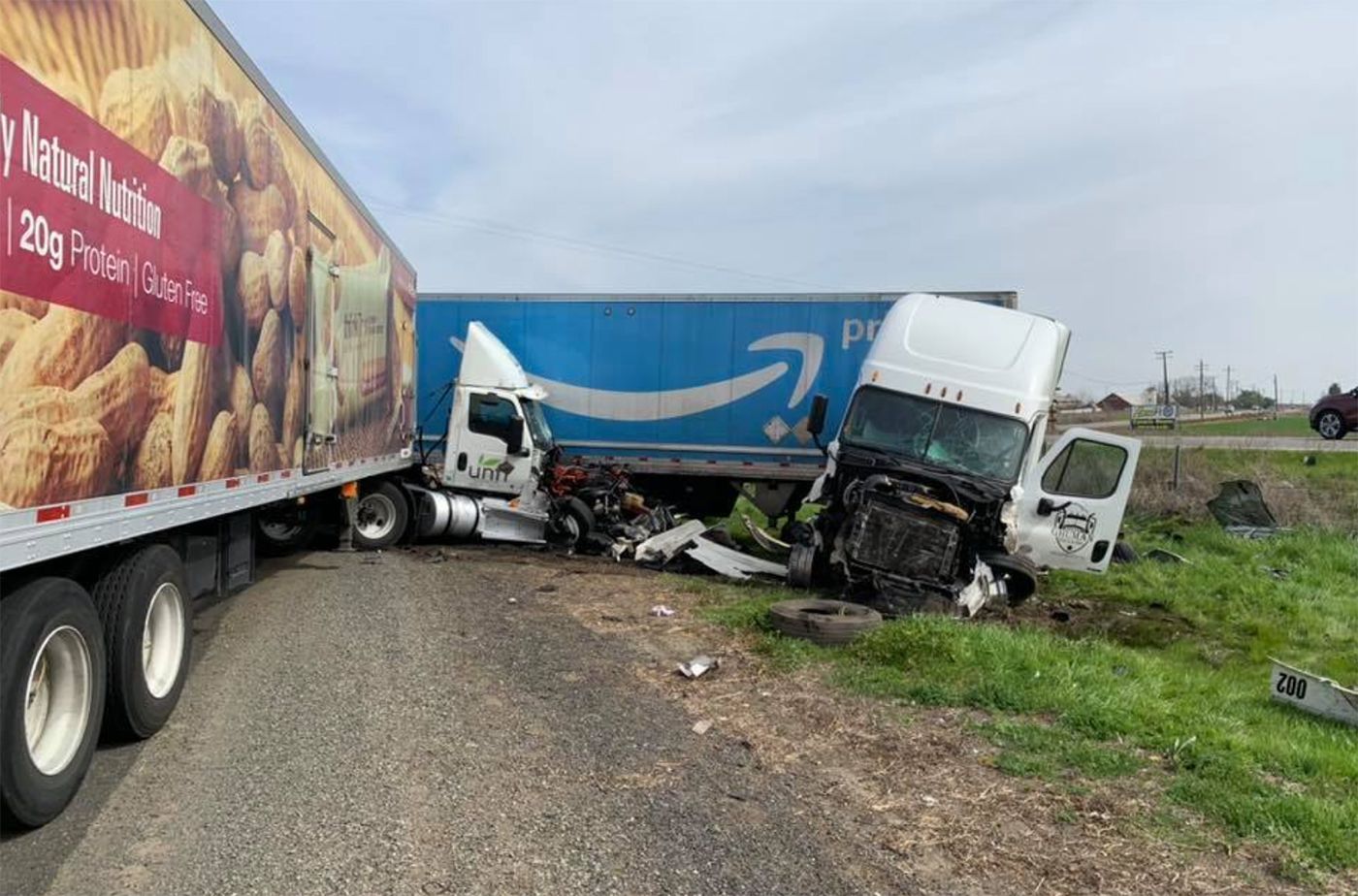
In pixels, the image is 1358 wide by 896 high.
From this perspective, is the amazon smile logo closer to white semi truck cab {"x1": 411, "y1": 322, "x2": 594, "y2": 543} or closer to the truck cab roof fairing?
white semi truck cab {"x1": 411, "y1": 322, "x2": 594, "y2": 543}

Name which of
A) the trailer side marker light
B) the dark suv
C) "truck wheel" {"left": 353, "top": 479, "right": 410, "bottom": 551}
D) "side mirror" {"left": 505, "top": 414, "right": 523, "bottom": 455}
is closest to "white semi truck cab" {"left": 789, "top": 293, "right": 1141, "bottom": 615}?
"side mirror" {"left": 505, "top": 414, "right": 523, "bottom": 455}

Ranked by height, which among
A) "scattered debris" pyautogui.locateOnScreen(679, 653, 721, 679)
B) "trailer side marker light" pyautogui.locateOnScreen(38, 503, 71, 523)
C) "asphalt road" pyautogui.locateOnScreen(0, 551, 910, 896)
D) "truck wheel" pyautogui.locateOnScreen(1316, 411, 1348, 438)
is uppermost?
"truck wheel" pyautogui.locateOnScreen(1316, 411, 1348, 438)

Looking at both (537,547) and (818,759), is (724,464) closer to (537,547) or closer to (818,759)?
(537,547)

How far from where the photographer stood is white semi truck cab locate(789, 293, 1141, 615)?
29.9ft

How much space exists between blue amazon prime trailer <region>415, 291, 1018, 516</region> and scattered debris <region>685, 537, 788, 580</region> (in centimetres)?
366

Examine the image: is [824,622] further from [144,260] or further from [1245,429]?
[1245,429]

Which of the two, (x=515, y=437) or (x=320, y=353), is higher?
(x=320, y=353)

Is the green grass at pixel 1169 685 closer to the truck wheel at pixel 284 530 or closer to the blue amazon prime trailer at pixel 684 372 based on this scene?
the truck wheel at pixel 284 530

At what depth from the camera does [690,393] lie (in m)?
15.7

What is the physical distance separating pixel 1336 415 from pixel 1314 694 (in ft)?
81.3

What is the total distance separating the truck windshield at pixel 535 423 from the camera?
1405 cm

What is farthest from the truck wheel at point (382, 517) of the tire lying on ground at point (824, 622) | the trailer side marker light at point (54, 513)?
the trailer side marker light at point (54, 513)

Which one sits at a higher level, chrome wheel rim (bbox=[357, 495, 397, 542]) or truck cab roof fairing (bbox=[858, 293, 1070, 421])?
truck cab roof fairing (bbox=[858, 293, 1070, 421])

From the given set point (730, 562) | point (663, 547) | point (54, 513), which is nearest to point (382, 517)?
point (663, 547)
